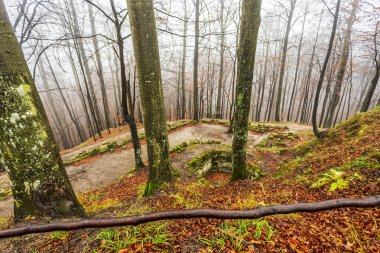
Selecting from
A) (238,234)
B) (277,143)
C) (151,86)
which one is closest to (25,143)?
(151,86)

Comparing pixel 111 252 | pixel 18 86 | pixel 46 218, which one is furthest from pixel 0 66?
pixel 111 252

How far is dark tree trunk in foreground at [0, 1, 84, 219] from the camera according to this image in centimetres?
229

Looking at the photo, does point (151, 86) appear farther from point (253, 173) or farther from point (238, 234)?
point (253, 173)

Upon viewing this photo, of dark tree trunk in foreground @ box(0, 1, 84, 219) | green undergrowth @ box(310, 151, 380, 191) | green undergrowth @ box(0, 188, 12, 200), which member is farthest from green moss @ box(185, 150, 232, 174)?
green undergrowth @ box(0, 188, 12, 200)

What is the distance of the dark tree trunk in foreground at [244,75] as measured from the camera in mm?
3842

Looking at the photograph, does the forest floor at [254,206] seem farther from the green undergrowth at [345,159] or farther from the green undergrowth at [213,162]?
the green undergrowth at [213,162]

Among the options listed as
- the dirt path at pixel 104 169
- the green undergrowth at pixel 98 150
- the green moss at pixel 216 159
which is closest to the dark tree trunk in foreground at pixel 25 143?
the dirt path at pixel 104 169

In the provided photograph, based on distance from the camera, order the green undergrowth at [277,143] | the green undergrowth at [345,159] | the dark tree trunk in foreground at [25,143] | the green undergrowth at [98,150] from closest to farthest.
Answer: the dark tree trunk in foreground at [25,143], the green undergrowth at [345,159], the green undergrowth at [277,143], the green undergrowth at [98,150]

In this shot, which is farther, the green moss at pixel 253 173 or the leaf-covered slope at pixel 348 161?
the green moss at pixel 253 173

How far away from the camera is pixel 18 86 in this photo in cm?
235

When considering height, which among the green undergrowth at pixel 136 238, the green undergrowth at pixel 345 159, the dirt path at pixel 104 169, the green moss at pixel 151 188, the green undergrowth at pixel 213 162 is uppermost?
the green undergrowth at pixel 136 238

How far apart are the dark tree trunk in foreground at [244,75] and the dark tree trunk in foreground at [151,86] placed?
1.99 meters

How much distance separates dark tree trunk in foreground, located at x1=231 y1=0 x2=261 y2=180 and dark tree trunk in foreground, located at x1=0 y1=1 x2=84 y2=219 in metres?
4.01

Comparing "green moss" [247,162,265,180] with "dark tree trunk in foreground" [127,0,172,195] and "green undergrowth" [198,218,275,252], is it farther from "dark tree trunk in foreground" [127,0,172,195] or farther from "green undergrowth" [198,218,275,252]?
"green undergrowth" [198,218,275,252]
